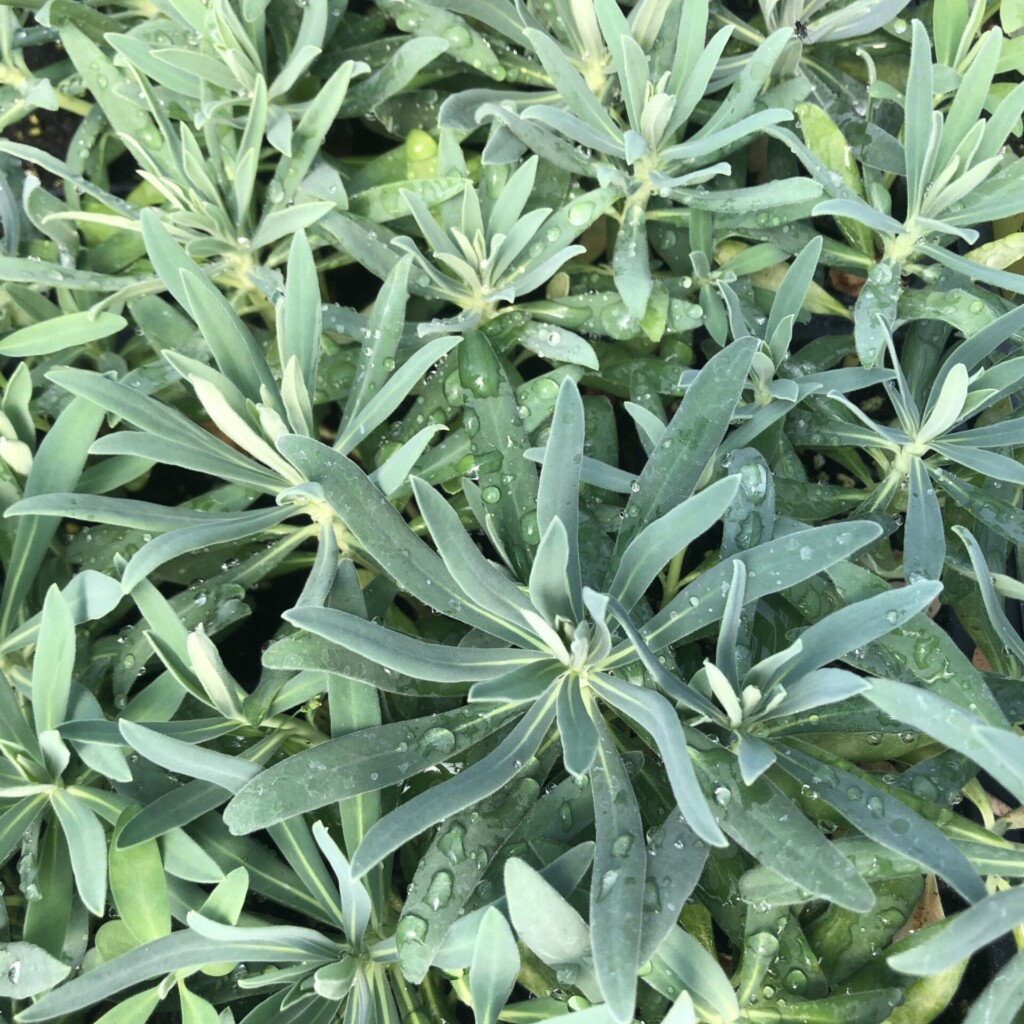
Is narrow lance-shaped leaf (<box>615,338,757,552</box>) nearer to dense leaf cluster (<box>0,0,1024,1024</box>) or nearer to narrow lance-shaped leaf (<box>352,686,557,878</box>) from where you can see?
dense leaf cluster (<box>0,0,1024,1024</box>)

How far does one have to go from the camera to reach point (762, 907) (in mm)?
871

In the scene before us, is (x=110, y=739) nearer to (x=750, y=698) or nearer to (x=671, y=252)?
(x=750, y=698)

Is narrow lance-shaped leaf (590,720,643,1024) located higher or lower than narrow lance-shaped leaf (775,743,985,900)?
lower

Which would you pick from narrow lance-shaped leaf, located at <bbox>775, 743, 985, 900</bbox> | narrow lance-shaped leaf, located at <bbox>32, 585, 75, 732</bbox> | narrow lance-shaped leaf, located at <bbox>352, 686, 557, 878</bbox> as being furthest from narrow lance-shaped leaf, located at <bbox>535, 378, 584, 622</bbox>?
narrow lance-shaped leaf, located at <bbox>32, 585, 75, 732</bbox>

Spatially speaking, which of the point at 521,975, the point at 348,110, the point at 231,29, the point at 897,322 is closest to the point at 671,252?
the point at 897,322

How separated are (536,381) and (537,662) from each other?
0.34 m

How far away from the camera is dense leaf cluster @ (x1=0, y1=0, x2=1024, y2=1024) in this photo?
81cm

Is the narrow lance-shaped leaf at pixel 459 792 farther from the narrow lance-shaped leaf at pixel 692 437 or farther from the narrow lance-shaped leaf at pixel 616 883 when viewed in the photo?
the narrow lance-shaped leaf at pixel 692 437

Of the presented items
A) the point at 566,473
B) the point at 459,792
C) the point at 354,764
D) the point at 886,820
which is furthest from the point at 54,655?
the point at 886,820

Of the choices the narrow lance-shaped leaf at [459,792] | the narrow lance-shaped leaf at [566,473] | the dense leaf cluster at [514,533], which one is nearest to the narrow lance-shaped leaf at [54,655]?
the dense leaf cluster at [514,533]

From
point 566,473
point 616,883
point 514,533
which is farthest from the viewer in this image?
point 514,533

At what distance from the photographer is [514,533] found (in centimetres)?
98

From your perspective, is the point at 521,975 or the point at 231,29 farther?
the point at 231,29

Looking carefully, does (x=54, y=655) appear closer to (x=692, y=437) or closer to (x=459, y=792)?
(x=459, y=792)
